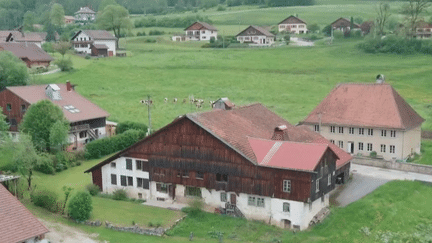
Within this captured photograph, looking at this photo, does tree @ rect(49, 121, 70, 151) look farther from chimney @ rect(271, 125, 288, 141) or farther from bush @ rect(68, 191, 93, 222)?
chimney @ rect(271, 125, 288, 141)

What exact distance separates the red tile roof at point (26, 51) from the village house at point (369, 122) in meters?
59.6

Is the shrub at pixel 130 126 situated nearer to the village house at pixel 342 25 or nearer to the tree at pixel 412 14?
the tree at pixel 412 14

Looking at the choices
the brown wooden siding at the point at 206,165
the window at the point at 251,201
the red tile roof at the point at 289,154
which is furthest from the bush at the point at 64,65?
the window at the point at 251,201

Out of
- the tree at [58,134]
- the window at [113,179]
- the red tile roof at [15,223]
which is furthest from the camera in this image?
the tree at [58,134]

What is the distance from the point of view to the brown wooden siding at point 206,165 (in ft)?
134

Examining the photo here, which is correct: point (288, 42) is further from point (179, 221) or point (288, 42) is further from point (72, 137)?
point (179, 221)

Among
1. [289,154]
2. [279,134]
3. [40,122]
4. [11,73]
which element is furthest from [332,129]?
[11,73]

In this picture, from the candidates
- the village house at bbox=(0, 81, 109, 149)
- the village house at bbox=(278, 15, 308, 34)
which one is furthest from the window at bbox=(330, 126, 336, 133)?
the village house at bbox=(278, 15, 308, 34)

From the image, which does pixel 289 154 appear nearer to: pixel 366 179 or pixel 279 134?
pixel 279 134

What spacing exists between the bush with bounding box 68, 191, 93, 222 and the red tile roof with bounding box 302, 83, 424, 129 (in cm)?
3163

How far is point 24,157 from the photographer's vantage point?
45312 mm

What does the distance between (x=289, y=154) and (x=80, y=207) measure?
16.8m

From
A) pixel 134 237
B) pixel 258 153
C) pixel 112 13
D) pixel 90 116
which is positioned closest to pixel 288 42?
pixel 112 13

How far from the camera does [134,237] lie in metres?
37.7
